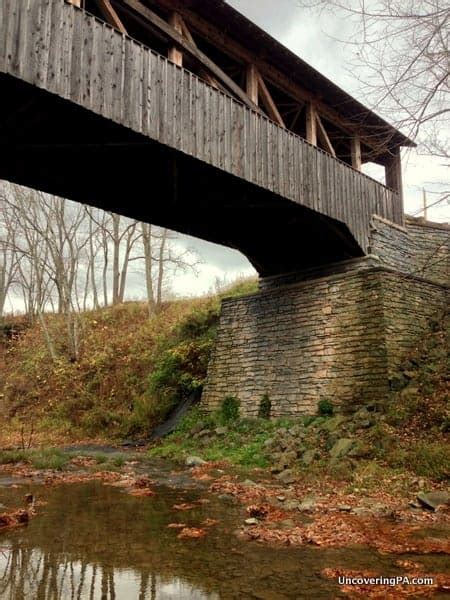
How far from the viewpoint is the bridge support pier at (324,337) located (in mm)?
11008

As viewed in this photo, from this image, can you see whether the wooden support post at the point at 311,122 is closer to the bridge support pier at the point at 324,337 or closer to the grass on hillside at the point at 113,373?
the bridge support pier at the point at 324,337

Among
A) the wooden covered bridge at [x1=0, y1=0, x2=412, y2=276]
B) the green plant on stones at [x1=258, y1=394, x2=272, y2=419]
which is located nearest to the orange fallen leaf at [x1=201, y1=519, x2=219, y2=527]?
the wooden covered bridge at [x1=0, y1=0, x2=412, y2=276]

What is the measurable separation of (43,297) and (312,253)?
13280 millimetres

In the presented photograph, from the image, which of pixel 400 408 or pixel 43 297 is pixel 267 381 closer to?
pixel 400 408

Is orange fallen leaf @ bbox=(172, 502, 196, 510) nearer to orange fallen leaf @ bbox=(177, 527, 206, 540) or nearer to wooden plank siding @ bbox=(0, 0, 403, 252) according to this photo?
orange fallen leaf @ bbox=(177, 527, 206, 540)

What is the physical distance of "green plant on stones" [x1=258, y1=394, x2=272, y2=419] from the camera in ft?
40.7

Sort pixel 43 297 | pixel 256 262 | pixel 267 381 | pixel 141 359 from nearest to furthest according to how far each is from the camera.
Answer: pixel 267 381
pixel 256 262
pixel 141 359
pixel 43 297

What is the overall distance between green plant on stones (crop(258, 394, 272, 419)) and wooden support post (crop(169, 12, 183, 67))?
301 inches

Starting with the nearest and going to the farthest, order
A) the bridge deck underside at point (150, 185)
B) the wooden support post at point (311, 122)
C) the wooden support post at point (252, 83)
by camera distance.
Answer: the bridge deck underside at point (150, 185) < the wooden support post at point (252, 83) < the wooden support post at point (311, 122)

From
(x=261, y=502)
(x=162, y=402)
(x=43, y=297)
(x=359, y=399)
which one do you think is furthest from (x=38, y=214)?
(x=261, y=502)

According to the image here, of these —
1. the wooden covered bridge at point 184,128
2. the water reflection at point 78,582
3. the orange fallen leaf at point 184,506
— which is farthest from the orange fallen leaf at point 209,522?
the wooden covered bridge at point 184,128

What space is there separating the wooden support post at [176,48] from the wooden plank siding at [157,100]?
0.40 m

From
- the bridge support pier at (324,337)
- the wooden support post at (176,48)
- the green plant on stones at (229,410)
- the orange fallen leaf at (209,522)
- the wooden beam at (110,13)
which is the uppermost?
the wooden support post at (176,48)

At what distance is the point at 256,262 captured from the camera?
13977 mm
